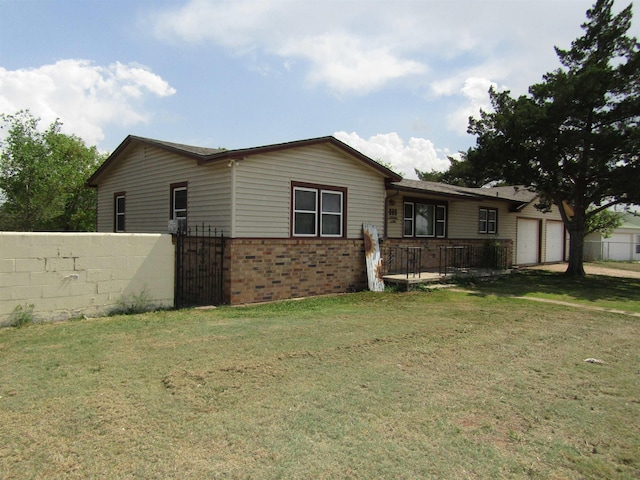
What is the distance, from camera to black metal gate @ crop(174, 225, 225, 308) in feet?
32.3

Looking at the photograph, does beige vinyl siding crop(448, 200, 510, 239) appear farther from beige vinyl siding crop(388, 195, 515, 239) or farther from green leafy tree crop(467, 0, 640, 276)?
green leafy tree crop(467, 0, 640, 276)

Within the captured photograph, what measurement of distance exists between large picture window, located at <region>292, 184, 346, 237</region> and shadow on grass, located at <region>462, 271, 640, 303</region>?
4.69 metres

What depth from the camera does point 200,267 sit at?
10859 mm

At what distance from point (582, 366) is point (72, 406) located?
A: 5884 mm

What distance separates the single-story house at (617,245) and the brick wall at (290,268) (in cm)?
2243

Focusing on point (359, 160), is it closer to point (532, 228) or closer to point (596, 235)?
point (532, 228)

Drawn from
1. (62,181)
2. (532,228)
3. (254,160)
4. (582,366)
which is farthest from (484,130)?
(62,181)

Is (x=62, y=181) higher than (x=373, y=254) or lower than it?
higher

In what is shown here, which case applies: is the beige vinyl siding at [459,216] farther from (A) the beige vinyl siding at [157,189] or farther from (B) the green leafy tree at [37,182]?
(B) the green leafy tree at [37,182]

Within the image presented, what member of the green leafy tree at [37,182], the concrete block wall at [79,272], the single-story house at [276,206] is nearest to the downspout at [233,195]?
the single-story house at [276,206]

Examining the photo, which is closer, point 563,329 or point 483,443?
point 483,443

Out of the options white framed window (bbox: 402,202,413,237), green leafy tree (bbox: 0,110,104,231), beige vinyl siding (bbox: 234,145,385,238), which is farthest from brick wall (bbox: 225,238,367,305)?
green leafy tree (bbox: 0,110,104,231)

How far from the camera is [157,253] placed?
9.24 m

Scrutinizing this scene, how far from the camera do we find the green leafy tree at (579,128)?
50.5ft
